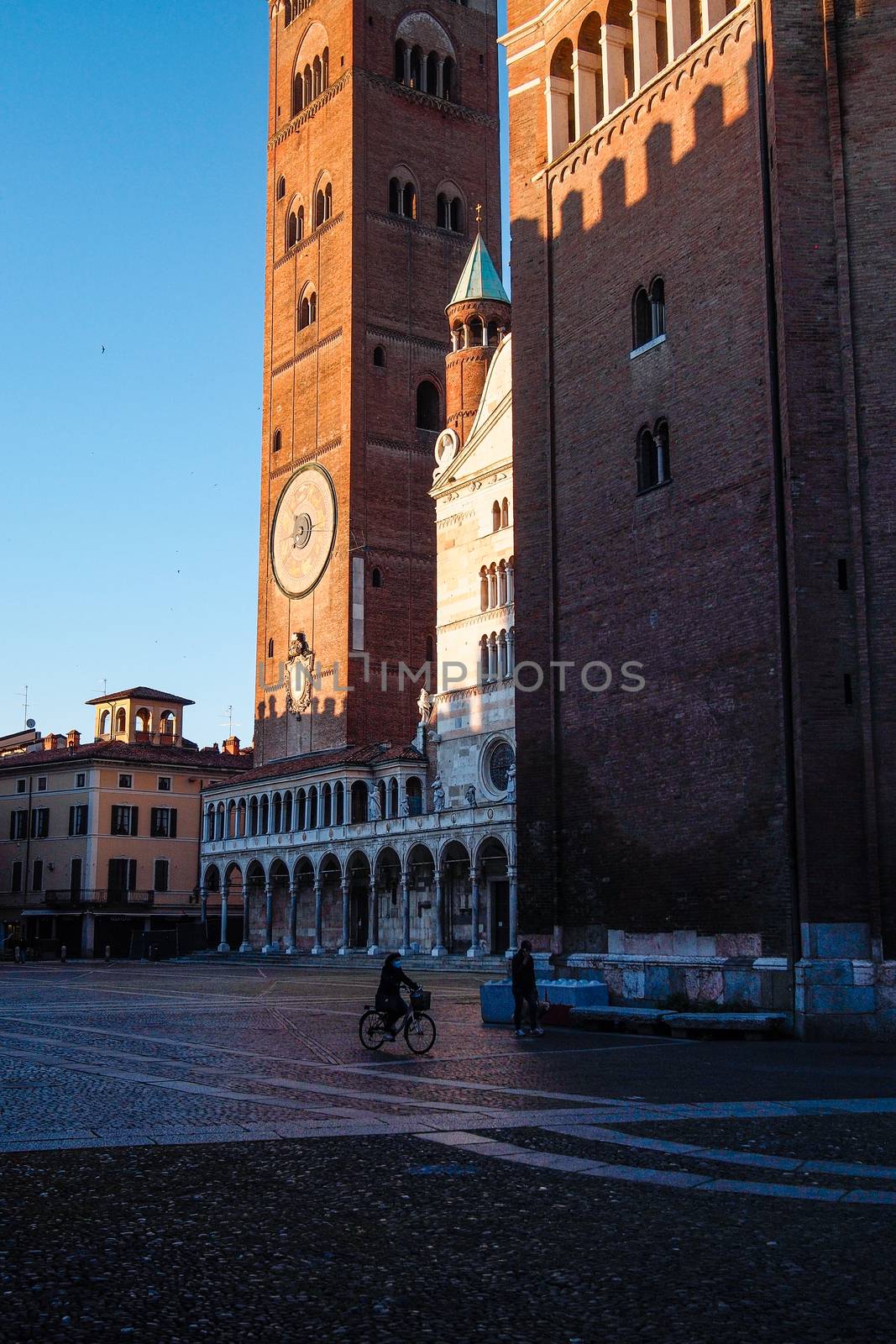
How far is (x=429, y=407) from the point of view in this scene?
6269cm

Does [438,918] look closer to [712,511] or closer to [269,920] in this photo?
[269,920]

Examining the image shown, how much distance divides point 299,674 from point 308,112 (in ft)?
89.7

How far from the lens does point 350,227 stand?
6069 centimetres

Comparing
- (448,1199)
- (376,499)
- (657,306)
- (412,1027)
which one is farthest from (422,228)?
(448,1199)

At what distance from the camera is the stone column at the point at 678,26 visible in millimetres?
22250

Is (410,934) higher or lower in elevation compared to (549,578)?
lower

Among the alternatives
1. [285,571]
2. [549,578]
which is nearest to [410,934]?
[285,571]

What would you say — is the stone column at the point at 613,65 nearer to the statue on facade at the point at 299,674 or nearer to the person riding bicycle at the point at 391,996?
the person riding bicycle at the point at 391,996

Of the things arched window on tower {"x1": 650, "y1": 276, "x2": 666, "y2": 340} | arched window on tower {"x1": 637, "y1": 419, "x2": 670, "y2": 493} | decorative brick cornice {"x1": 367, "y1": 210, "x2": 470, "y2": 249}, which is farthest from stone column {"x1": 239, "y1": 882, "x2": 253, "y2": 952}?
arched window on tower {"x1": 650, "y1": 276, "x2": 666, "y2": 340}

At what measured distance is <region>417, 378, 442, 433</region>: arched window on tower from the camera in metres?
62.2

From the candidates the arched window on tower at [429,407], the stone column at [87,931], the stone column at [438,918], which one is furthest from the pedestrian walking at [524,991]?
the stone column at [87,931]

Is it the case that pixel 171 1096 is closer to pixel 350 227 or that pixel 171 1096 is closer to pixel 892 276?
pixel 892 276

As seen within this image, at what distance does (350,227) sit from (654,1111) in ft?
182

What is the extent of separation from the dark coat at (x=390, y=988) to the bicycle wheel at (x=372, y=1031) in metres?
0.16
